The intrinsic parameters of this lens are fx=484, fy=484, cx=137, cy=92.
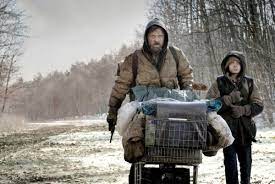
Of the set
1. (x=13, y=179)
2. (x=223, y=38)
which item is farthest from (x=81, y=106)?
(x=13, y=179)

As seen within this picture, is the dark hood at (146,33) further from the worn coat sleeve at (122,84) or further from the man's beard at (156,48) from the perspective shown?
the worn coat sleeve at (122,84)

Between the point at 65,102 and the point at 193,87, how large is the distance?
93.1 metres

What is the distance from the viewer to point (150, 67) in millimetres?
5395

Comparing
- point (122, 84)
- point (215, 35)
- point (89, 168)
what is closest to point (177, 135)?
point (122, 84)

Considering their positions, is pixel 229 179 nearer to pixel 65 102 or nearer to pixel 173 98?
pixel 173 98

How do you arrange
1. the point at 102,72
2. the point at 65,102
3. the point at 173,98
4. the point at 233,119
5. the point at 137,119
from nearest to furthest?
the point at 137,119
the point at 173,98
the point at 233,119
the point at 102,72
the point at 65,102

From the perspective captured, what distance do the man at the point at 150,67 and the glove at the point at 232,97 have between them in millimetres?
1062

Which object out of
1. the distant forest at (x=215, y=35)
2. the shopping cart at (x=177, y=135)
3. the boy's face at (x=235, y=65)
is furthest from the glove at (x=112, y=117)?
the distant forest at (x=215, y=35)

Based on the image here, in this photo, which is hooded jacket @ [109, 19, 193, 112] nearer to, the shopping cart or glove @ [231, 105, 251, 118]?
the shopping cart

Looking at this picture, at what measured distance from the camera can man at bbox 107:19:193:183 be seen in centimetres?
538

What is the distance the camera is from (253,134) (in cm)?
640

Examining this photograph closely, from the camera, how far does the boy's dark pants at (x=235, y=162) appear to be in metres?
6.35

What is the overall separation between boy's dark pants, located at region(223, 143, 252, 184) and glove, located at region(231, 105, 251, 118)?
1.33 ft

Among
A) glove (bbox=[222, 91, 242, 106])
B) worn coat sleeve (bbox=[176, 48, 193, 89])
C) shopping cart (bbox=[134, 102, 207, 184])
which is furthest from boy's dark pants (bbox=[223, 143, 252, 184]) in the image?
shopping cart (bbox=[134, 102, 207, 184])
